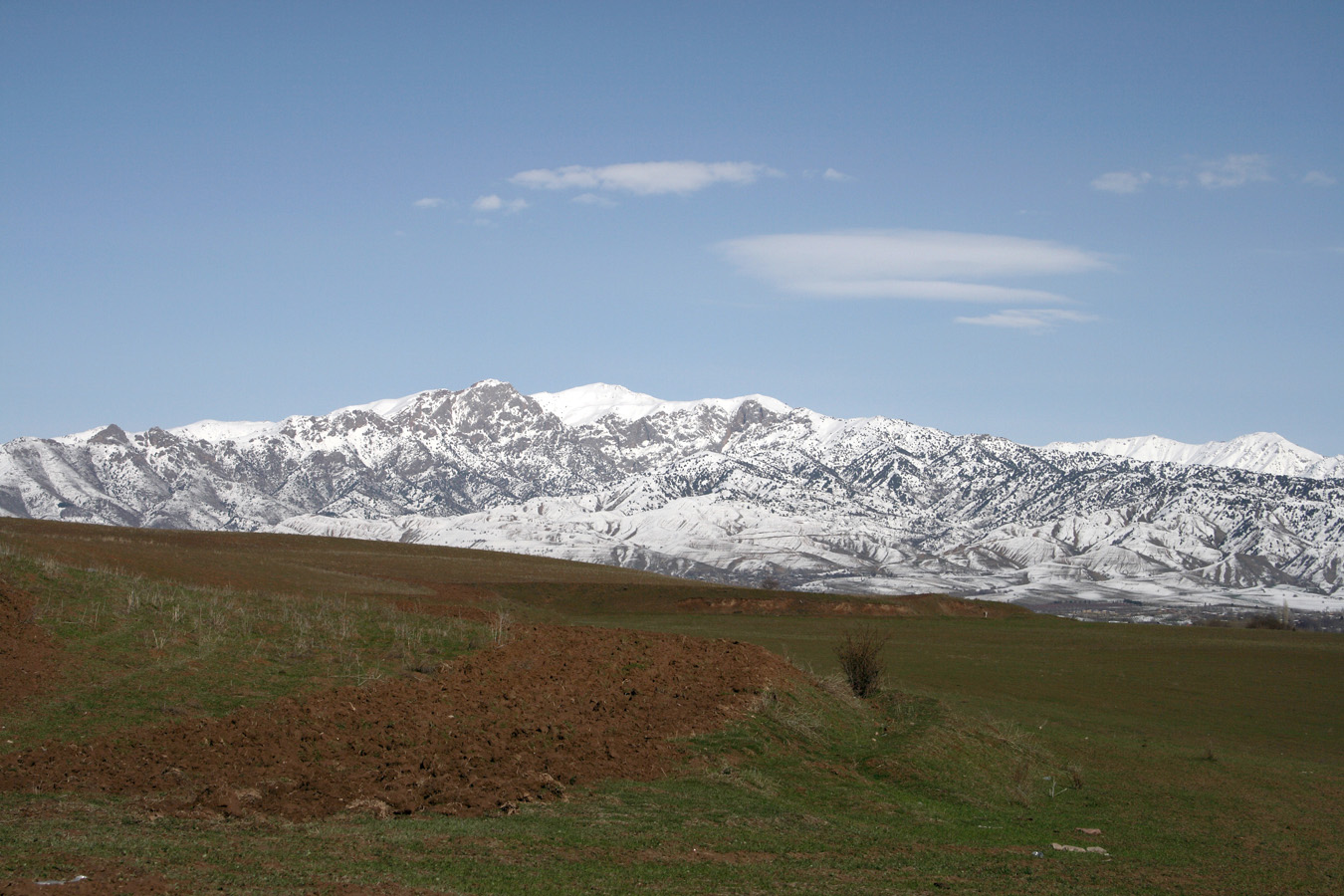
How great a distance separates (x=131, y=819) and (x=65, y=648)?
10.2 meters

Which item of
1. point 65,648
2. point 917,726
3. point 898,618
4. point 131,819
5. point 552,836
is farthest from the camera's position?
point 898,618

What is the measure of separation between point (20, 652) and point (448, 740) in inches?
363

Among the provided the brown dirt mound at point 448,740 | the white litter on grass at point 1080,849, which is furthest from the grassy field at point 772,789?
the brown dirt mound at point 448,740

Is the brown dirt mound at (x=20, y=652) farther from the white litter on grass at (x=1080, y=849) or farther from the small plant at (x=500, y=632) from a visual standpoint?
the white litter on grass at (x=1080, y=849)

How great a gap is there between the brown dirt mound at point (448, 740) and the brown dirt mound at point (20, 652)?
3.08m

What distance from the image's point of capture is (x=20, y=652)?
22.8 meters

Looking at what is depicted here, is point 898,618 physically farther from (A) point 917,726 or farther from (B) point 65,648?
(B) point 65,648

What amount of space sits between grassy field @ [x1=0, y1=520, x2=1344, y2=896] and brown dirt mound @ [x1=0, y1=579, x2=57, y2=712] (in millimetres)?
345

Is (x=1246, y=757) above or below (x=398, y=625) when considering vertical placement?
below

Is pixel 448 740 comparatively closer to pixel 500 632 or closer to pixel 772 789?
pixel 772 789

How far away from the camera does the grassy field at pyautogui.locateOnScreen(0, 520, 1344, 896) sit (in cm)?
1427

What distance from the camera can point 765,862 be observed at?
15758 millimetres

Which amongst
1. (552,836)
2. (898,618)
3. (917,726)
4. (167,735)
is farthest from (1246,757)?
(898,618)

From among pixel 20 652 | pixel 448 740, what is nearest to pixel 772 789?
pixel 448 740
